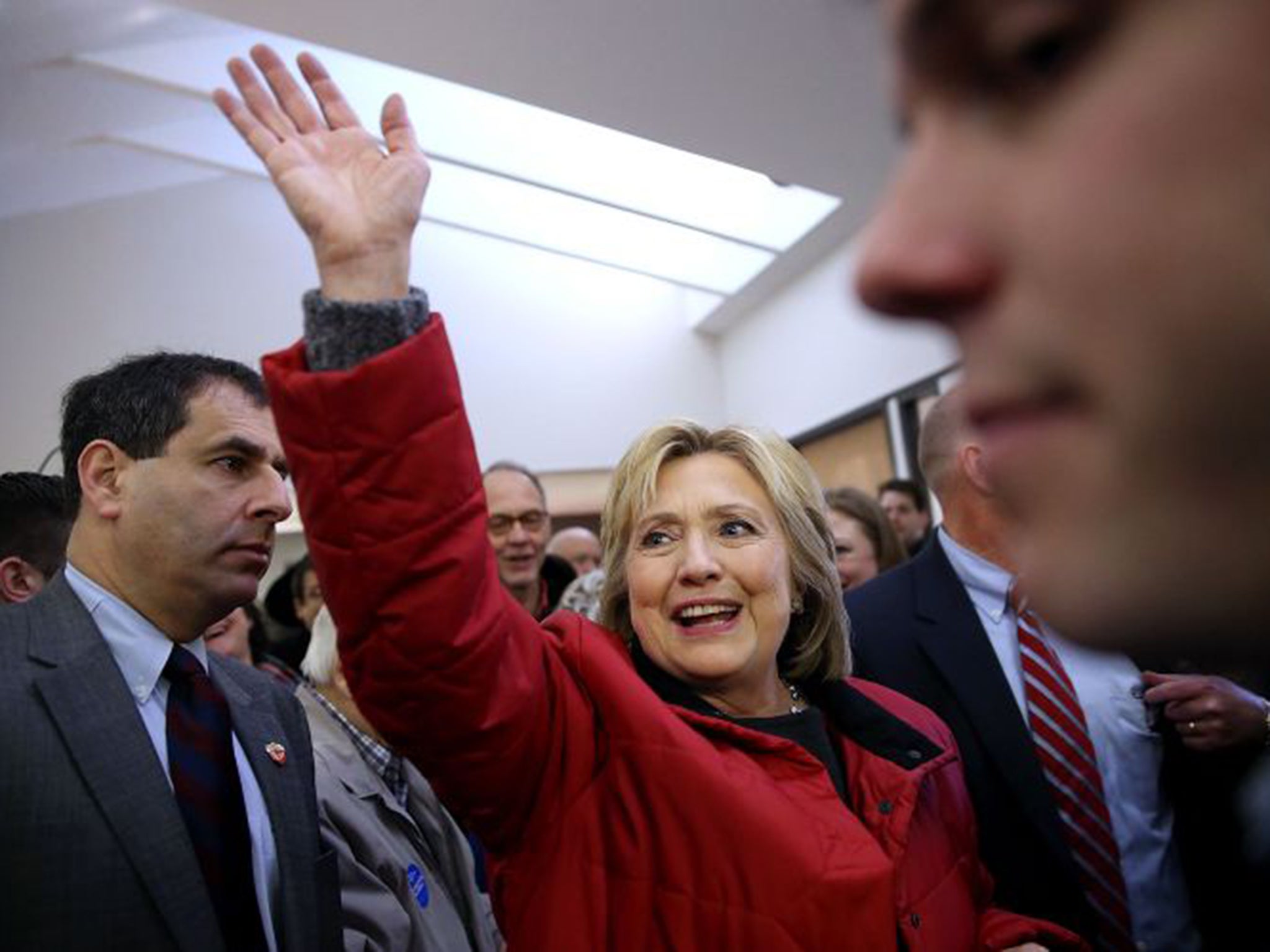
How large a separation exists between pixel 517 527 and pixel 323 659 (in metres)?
1.23

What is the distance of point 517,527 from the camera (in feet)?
10.4

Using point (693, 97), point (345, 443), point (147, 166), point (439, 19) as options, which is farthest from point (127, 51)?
point (345, 443)

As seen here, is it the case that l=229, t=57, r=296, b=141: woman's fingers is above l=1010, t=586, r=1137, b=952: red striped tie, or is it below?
above

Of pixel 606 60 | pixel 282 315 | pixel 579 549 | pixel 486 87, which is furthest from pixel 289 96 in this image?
pixel 282 315

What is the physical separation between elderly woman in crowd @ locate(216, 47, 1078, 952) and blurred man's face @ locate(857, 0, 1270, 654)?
1.79ft

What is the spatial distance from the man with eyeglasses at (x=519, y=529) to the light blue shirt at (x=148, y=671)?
5.75 ft

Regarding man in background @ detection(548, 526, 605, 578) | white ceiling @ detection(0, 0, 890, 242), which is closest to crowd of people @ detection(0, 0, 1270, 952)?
white ceiling @ detection(0, 0, 890, 242)

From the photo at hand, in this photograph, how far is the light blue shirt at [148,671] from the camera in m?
1.23

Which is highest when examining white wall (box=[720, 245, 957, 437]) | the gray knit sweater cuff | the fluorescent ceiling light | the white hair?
the fluorescent ceiling light

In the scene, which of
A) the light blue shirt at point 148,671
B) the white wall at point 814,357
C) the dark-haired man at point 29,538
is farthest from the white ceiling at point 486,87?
the dark-haired man at point 29,538

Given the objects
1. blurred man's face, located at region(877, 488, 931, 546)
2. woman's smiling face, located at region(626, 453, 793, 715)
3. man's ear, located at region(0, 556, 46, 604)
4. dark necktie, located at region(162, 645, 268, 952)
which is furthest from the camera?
blurred man's face, located at region(877, 488, 931, 546)

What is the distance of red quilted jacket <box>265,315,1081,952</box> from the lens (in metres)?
0.80

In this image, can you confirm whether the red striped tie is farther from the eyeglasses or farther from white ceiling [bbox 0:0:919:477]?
the eyeglasses

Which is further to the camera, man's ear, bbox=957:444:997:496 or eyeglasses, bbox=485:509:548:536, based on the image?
eyeglasses, bbox=485:509:548:536
